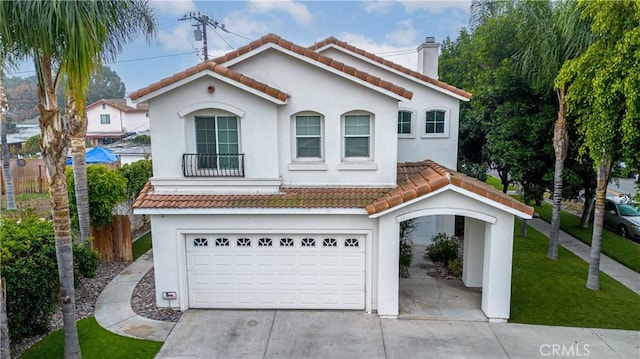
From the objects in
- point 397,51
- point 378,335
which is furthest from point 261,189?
point 397,51

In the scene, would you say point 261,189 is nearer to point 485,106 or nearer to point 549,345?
point 549,345

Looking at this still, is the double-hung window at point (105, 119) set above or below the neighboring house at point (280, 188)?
above

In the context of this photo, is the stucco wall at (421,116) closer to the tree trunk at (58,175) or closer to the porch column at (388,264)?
the porch column at (388,264)

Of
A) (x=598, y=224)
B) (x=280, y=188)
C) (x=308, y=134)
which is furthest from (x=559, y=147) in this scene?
(x=280, y=188)

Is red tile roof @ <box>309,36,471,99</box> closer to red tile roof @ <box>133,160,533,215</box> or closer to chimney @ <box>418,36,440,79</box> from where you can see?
chimney @ <box>418,36,440,79</box>

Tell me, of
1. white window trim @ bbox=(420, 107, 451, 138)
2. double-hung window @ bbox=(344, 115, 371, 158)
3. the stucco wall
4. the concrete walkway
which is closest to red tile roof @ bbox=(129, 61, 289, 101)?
double-hung window @ bbox=(344, 115, 371, 158)

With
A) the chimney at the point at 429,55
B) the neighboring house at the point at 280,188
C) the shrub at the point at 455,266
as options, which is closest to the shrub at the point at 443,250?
the shrub at the point at 455,266

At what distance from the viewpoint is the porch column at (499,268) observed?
989 cm

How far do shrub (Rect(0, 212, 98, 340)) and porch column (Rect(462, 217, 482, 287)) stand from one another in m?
10.6

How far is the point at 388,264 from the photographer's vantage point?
10164 mm

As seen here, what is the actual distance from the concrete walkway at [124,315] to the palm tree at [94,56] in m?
1.75

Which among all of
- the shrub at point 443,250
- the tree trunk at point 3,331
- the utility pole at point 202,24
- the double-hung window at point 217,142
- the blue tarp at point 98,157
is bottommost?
the shrub at point 443,250

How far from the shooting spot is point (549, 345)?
29.8 feet

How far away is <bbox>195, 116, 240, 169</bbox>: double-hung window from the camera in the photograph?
10.8 meters
